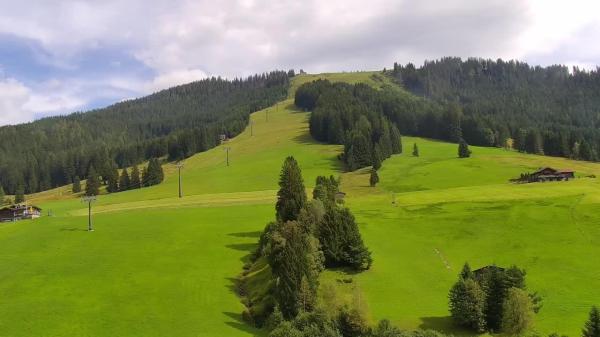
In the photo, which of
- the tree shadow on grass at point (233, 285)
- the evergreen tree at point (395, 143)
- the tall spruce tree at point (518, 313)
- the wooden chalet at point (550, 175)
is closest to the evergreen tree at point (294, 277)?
the tree shadow on grass at point (233, 285)

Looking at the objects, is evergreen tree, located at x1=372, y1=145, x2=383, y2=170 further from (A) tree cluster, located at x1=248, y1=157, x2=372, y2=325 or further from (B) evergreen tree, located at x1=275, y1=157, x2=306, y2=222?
(B) evergreen tree, located at x1=275, y1=157, x2=306, y2=222

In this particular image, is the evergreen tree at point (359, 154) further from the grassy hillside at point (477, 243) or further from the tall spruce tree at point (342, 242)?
the tall spruce tree at point (342, 242)

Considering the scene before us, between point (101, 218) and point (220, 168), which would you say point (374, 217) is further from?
point (220, 168)

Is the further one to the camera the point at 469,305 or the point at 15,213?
the point at 15,213

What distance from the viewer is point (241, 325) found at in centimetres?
5284

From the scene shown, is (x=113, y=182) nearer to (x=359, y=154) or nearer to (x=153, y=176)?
(x=153, y=176)

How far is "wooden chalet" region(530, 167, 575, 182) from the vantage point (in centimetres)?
12400

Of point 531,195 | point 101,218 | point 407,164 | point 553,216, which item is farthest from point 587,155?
point 101,218

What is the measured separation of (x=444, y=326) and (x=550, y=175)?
8901 cm

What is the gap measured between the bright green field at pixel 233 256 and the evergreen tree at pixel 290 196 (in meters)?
7.40

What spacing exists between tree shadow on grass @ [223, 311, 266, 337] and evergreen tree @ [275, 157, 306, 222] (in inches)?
931

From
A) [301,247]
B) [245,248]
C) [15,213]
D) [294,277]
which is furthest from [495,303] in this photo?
[15,213]

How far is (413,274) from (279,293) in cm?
1831

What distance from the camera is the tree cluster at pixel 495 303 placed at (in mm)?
46625
